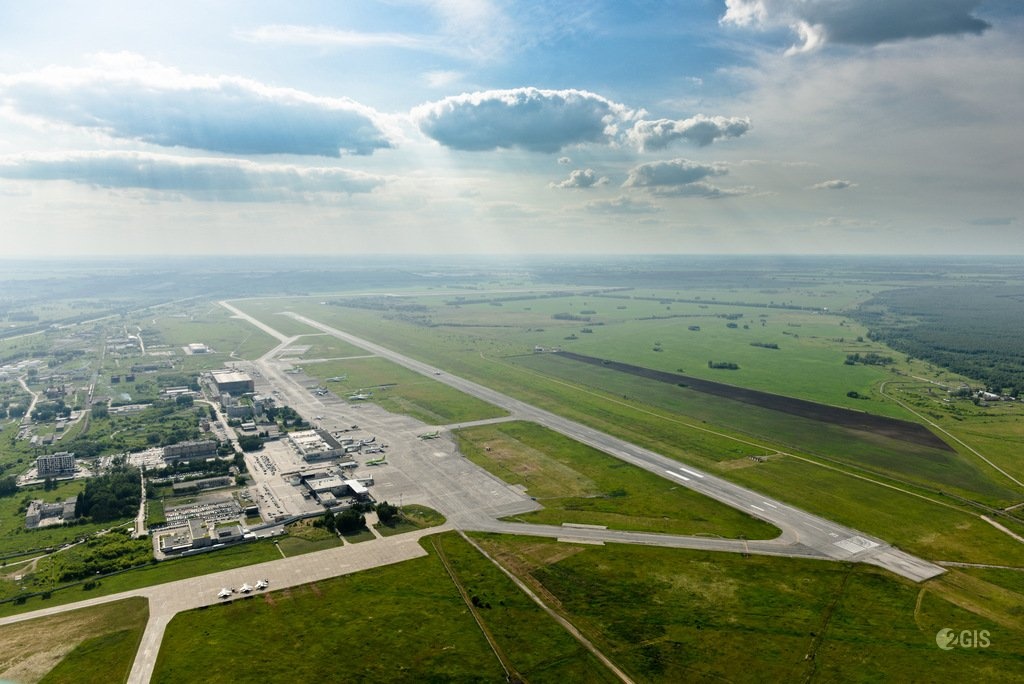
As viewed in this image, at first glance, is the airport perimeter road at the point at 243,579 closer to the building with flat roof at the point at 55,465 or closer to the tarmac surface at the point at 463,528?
the tarmac surface at the point at 463,528

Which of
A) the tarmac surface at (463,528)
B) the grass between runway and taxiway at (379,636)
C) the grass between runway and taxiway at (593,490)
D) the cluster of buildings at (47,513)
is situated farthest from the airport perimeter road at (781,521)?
the cluster of buildings at (47,513)

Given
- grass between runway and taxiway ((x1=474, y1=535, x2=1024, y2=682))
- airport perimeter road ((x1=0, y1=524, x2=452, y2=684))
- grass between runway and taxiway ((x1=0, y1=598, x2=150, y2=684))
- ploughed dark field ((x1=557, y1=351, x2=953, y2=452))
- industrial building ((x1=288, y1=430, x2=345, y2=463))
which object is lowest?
grass between runway and taxiway ((x1=0, y1=598, x2=150, y2=684))

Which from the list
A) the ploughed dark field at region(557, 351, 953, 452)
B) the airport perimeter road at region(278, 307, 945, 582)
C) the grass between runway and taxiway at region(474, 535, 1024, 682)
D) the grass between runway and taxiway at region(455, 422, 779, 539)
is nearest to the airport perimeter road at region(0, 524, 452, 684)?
the airport perimeter road at region(278, 307, 945, 582)

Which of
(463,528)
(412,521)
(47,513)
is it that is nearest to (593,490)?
(463,528)

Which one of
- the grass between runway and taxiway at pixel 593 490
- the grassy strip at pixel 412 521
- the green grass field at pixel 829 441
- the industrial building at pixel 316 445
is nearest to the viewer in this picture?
the grassy strip at pixel 412 521

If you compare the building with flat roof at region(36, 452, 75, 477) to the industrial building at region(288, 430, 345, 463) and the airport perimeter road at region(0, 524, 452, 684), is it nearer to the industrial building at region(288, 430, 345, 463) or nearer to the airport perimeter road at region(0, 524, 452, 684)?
the industrial building at region(288, 430, 345, 463)

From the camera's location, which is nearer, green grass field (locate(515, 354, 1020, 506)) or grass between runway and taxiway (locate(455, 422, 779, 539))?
grass between runway and taxiway (locate(455, 422, 779, 539))

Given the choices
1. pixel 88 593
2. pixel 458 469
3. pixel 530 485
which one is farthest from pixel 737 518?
pixel 88 593

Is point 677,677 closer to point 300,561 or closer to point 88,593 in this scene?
point 300,561
